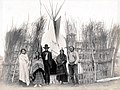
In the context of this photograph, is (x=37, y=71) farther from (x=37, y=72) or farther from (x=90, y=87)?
(x=90, y=87)

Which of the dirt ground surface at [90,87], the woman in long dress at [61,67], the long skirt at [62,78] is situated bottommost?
the dirt ground surface at [90,87]

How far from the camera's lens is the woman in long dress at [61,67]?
5.74 ft

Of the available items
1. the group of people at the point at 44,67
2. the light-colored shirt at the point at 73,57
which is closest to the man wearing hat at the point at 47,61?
the group of people at the point at 44,67

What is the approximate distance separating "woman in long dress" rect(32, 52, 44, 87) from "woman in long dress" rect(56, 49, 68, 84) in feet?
0.28

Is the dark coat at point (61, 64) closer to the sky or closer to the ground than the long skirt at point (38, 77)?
closer to the sky

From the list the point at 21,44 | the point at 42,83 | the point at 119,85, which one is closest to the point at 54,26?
the point at 21,44

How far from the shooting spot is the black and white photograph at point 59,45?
1.73m

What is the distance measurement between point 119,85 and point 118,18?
35 cm

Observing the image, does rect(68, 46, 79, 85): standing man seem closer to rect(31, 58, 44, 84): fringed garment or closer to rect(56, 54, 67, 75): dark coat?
rect(56, 54, 67, 75): dark coat

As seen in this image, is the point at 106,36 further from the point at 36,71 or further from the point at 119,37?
the point at 36,71

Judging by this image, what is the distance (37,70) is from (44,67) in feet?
0.13

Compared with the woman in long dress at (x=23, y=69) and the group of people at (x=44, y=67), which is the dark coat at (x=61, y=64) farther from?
the woman in long dress at (x=23, y=69)

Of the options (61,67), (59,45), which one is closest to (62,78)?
(61,67)

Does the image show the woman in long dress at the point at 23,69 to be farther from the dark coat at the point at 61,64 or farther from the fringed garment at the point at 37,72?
the dark coat at the point at 61,64
